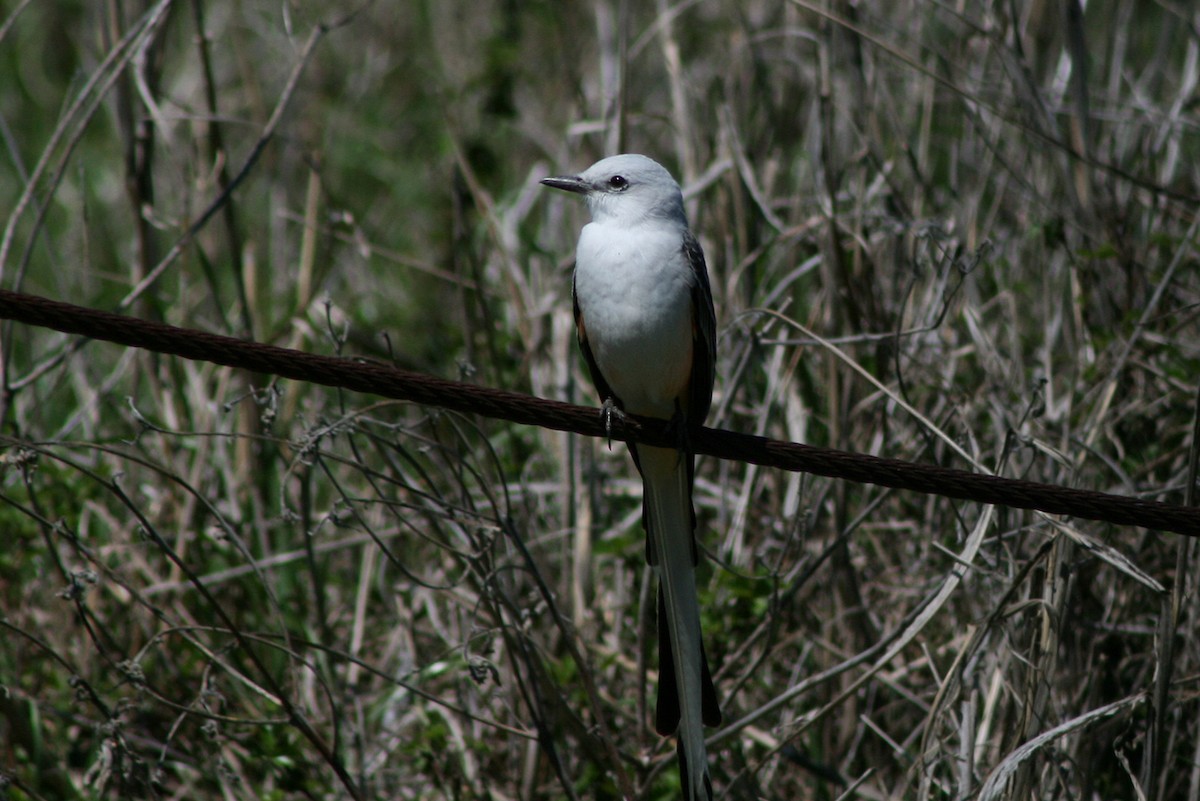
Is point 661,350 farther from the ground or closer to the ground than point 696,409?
farther from the ground

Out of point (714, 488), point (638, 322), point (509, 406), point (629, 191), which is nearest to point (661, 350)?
point (638, 322)

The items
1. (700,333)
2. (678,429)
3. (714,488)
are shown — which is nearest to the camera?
(678,429)

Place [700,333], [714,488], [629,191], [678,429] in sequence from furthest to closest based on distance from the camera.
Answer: [714,488] → [629,191] → [700,333] → [678,429]

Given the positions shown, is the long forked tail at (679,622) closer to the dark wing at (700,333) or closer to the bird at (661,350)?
the bird at (661,350)

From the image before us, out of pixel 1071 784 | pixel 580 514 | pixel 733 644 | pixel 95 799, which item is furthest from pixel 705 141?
pixel 95 799

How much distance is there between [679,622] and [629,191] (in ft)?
3.99

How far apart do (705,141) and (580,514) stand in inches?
80.7

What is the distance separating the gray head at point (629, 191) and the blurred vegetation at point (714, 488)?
58 cm

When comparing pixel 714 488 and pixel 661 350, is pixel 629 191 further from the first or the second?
pixel 714 488

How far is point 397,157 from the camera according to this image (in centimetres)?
766

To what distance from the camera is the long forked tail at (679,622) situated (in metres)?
2.99

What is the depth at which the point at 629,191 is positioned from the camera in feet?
11.3

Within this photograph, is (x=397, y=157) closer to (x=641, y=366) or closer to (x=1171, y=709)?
(x=641, y=366)

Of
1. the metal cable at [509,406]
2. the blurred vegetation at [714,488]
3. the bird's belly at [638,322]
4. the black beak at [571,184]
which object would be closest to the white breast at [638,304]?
the bird's belly at [638,322]
